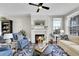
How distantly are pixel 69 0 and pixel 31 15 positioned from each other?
3050 mm

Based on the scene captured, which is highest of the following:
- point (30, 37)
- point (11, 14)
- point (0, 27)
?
point (11, 14)

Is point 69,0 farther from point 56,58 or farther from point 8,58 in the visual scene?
point 8,58

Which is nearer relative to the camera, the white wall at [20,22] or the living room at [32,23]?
the living room at [32,23]

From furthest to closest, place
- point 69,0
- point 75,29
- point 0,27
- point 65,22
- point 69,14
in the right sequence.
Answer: point 75,29 → point 65,22 → point 69,14 → point 0,27 → point 69,0

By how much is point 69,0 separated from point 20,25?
2.58 meters

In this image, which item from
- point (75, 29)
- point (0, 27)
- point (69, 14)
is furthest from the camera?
point (75, 29)

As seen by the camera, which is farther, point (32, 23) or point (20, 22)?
point (32, 23)

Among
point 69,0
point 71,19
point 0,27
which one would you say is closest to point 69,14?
point 71,19

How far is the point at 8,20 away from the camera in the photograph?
3.23m

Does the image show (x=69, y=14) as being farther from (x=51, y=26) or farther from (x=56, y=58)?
(x=56, y=58)

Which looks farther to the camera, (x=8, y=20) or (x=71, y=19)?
(x=71, y=19)

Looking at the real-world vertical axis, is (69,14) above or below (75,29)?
above

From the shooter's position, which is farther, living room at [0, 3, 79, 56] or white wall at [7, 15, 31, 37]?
white wall at [7, 15, 31, 37]

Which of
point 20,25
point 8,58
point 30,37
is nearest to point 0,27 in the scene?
point 20,25
